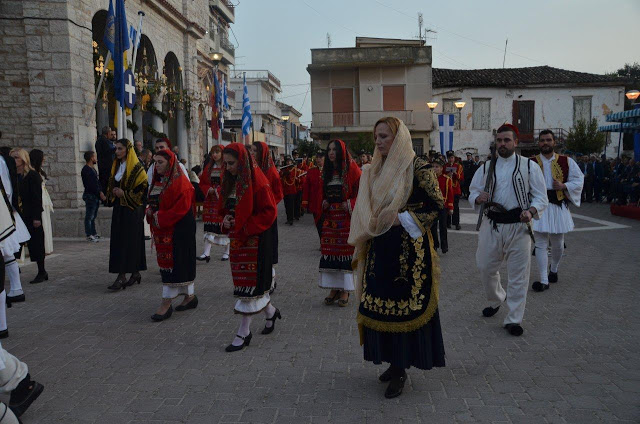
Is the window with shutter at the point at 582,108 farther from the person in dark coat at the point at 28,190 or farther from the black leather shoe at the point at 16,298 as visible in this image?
the black leather shoe at the point at 16,298

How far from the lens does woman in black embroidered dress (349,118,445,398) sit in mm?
3771

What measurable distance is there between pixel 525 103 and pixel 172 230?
114 ft

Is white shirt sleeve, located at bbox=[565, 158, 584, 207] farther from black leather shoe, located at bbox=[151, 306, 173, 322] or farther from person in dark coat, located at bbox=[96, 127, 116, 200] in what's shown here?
person in dark coat, located at bbox=[96, 127, 116, 200]

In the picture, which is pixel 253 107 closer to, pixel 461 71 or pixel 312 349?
pixel 461 71

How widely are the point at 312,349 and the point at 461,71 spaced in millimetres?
37965

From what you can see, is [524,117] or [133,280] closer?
[133,280]

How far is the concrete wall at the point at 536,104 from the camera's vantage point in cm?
3581

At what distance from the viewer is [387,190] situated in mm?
3797

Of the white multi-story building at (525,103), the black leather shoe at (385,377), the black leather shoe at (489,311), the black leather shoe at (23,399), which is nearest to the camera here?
the black leather shoe at (23,399)

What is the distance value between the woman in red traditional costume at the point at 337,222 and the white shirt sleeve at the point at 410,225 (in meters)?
2.74

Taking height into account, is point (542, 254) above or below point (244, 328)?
above

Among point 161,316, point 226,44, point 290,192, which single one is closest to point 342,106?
point 226,44

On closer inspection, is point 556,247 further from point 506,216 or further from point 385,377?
point 385,377

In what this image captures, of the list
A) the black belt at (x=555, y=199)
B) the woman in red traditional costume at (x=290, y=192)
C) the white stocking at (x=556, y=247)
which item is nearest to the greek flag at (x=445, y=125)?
the woman in red traditional costume at (x=290, y=192)
